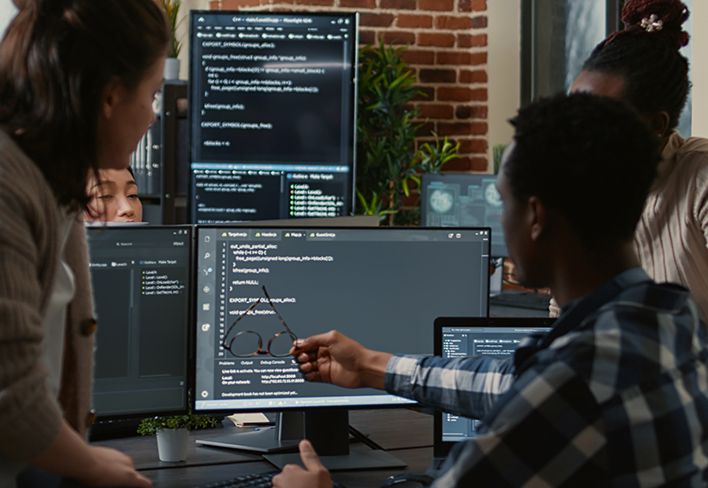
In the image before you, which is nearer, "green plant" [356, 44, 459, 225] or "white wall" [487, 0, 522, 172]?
"green plant" [356, 44, 459, 225]

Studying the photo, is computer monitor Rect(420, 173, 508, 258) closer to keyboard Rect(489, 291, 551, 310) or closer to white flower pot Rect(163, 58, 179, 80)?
keyboard Rect(489, 291, 551, 310)

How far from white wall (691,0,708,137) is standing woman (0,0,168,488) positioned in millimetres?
3333

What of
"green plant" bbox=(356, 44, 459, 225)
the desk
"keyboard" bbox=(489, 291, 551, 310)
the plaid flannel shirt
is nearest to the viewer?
the plaid flannel shirt

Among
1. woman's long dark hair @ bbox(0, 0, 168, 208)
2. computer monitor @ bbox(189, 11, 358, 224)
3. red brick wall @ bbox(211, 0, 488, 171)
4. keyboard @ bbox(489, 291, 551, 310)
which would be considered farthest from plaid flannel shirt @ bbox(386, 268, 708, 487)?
red brick wall @ bbox(211, 0, 488, 171)

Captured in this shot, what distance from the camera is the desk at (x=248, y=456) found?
203 centimetres

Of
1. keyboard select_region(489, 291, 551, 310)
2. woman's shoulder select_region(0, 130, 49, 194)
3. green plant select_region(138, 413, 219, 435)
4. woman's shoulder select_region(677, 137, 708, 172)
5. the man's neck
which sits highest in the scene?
woman's shoulder select_region(677, 137, 708, 172)

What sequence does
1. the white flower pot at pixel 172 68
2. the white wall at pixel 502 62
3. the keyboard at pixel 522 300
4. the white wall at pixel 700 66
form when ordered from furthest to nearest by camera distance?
the white wall at pixel 502 62
the white flower pot at pixel 172 68
the keyboard at pixel 522 300
the white wall at pixel 700 66

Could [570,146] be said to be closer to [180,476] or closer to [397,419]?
[180,476]

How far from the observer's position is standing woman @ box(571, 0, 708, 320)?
2.06m

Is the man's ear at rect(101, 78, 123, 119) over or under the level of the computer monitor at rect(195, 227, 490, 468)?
over

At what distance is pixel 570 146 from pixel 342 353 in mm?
791

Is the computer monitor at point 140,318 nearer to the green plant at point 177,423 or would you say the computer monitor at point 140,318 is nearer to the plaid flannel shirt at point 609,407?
the green plant at point 177,423

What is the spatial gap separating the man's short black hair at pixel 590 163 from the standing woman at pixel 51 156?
45 centimetres

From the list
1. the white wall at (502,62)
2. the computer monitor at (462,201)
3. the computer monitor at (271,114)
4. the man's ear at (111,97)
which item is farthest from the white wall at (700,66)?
the man's ear at (111,97)
